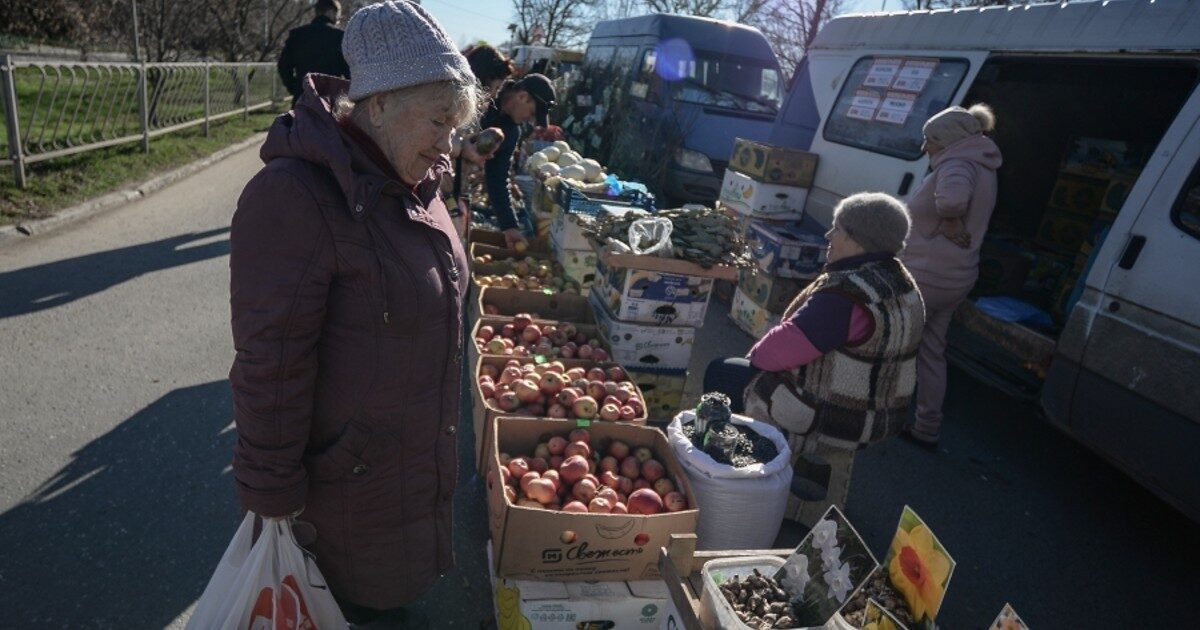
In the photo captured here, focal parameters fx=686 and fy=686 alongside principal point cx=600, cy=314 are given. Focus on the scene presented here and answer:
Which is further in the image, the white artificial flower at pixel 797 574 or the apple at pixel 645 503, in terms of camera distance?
the apple at pixel 645 503

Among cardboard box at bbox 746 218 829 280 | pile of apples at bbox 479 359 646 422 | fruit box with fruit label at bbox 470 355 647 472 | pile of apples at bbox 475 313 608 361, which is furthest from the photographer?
cardboard box at bbox 746 218 829 280

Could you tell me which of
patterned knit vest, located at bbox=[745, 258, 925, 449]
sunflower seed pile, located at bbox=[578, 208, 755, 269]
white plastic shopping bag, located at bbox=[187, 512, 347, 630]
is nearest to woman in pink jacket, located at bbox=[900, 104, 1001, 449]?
sunflower seed pile, located at bbox=[578, 208, 755, 269]

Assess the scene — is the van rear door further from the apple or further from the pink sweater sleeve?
the apple

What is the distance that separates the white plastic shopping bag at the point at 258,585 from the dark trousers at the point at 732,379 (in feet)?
7.98

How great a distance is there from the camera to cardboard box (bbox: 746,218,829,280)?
5801 mm

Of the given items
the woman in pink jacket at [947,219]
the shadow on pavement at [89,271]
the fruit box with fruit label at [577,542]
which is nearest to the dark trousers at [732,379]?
the fruit box with fruit label at [577,542]

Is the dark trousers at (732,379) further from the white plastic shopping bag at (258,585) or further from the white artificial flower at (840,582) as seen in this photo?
the white plastic shopping bag at (258,585)

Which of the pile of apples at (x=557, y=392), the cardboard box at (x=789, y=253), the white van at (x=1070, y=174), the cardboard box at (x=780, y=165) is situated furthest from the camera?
the cardboard box at (x=780, y=165)

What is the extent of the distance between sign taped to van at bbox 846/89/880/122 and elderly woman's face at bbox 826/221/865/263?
337 centimetres

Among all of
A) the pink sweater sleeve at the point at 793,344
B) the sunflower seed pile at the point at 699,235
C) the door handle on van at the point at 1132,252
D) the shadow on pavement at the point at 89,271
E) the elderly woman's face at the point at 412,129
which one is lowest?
the shadow on pavement at the point at 89,271

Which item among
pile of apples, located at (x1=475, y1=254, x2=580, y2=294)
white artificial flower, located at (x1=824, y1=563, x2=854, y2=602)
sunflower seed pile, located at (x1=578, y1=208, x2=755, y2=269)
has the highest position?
sunflower seed pile, located at (x1=578, y1=208, x2=755, y2=269)

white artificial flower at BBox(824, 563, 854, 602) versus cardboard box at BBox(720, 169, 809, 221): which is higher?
cardboard box at BBox(720, 169, 809, 221)

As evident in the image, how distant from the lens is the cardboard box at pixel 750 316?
5.97 metres

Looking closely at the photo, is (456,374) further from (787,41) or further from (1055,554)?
(787,41)
